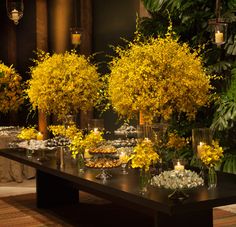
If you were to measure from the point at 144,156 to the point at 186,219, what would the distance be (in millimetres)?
512

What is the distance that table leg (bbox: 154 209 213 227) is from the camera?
364cm

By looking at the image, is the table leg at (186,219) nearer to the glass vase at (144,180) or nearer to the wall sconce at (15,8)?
the glass vase at (144,180)

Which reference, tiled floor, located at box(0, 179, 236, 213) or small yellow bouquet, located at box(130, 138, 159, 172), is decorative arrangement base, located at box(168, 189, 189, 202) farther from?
tiled floor, located at box(0, 179, 236, 213)

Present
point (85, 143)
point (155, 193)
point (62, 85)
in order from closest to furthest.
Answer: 1. point (155, 193)
2. point (85, 143)
3. point (62, 85)

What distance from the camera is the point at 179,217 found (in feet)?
12.3

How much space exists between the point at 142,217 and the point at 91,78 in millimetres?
1396

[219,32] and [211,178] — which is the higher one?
[219,32]

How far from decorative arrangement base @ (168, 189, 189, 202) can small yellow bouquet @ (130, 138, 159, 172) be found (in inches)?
12.9

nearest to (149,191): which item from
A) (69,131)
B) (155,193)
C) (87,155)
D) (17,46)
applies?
(155,193)

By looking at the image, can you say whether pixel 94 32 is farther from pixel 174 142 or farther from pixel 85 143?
pixel 174 142

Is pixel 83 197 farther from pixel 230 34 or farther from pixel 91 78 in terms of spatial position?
pixel 230 34

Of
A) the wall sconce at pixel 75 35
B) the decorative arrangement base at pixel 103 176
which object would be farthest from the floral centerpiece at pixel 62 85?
the wall sconce at pixel 75 35

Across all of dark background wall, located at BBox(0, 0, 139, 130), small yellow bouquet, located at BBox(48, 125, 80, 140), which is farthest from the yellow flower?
dark background wall, located at BBox(0, 0, 139, 130)

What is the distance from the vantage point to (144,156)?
3.60m
